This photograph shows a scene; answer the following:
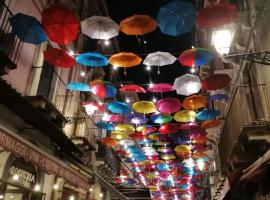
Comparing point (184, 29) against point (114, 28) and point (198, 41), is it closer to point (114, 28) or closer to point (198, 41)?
point (114, 28)

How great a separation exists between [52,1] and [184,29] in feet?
23.1

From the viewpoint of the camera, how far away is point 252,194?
9.09 metres

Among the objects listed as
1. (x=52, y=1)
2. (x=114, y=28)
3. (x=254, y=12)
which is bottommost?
(x=114, y=28)

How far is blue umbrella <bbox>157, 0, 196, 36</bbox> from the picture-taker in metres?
7.95

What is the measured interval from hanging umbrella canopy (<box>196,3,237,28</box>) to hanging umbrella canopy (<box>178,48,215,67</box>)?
1429 mm

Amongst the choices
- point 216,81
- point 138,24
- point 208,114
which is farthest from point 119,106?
point 138,24

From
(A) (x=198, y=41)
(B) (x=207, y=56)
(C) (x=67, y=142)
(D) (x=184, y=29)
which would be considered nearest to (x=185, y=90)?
(B) (x=207, y=56)

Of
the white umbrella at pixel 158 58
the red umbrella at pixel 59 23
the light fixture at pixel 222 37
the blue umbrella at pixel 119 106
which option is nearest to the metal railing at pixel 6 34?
the red umbrella at pixel 59 23

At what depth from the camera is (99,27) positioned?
8789 mm

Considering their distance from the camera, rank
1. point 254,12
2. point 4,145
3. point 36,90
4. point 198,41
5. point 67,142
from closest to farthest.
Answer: point 4,145 → point 254,12 → point 36,90 → point 67,142 → point 198,41

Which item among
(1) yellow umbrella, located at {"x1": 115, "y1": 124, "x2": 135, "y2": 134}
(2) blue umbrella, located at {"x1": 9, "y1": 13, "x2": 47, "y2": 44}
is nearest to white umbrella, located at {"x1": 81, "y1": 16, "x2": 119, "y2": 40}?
(2) blue umbrella, located at {"x1": 9, "y1": 13, "x2": 47, "y2": 44}

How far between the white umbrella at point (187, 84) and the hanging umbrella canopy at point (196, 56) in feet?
5.81

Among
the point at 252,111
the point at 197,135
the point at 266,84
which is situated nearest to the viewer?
the point at 266,84

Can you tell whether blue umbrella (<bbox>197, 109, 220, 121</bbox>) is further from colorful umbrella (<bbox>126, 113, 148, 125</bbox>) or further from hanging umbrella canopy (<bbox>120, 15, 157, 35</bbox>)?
hanging umbrella canopy (<bbox>120, 15, 157, 35</bbox>)
